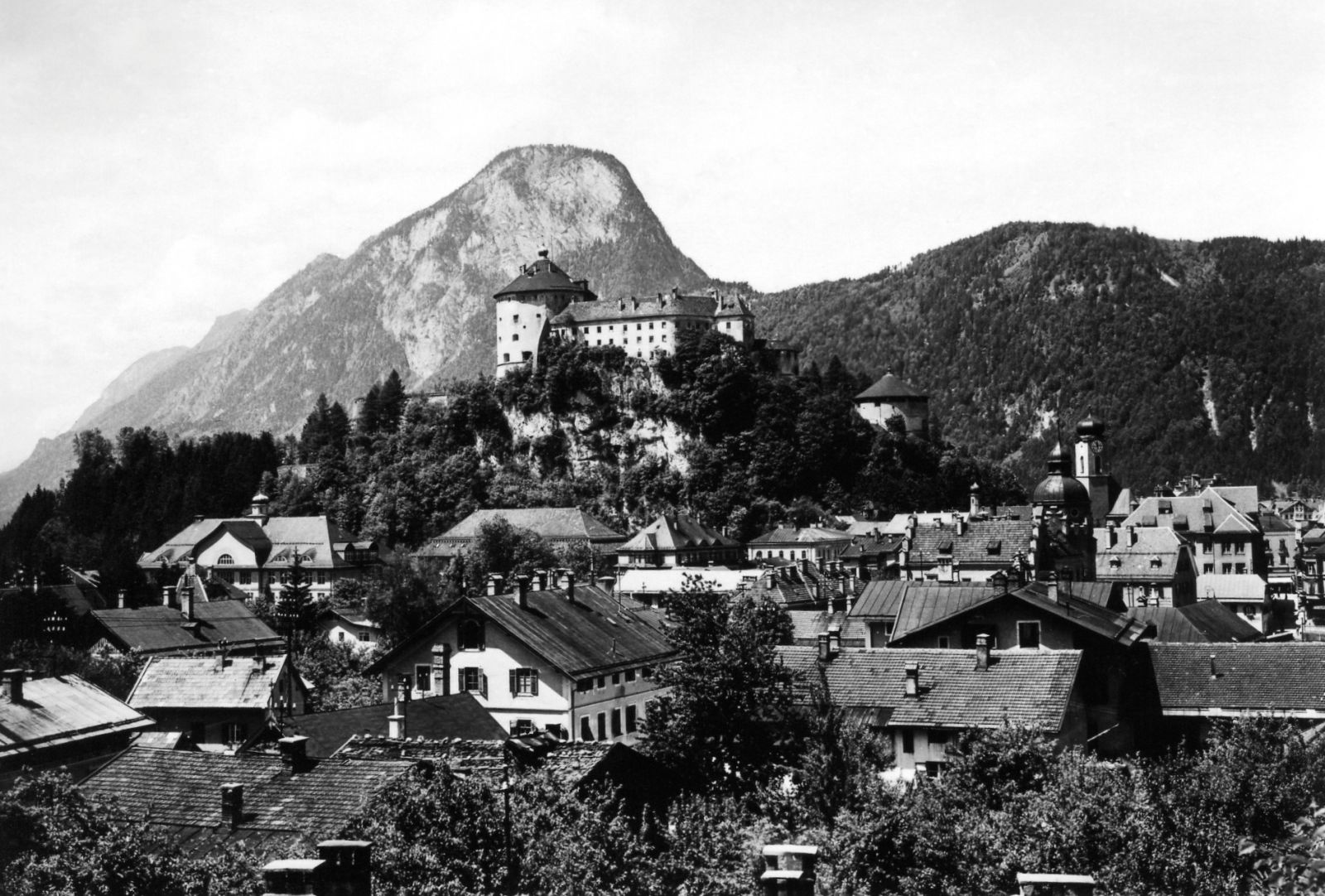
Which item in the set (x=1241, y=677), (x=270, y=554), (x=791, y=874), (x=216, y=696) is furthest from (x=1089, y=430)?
(x=791, y=874)

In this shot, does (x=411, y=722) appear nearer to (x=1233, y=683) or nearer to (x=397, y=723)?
(x=397, y=723)

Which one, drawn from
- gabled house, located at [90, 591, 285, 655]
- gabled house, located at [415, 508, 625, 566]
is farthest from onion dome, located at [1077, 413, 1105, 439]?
gabled house, located at [90, 591, 285, 655]

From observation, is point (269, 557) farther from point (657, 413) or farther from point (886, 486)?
point (886, 486)

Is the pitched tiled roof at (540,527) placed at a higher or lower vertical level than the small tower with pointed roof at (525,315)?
lower

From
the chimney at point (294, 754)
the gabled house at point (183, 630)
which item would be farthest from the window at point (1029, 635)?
the gabled house at point (183, 630)

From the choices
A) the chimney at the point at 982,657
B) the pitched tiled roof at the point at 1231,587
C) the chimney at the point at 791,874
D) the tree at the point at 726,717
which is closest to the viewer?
the chimney at the point at 791,874

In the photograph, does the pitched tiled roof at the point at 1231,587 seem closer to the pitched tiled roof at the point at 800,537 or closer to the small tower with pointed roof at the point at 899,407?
the pitched tiled roof at the point at 800,537

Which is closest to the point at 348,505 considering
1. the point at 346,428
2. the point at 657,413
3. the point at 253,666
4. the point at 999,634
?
the point at 346,428
